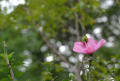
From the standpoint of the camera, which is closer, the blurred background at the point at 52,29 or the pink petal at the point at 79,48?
the pink petal at the point at 79,48

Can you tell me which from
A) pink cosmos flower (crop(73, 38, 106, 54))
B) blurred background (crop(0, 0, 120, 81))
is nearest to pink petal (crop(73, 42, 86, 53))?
pink cosmos flower (crop(73, 38, 106, 54))

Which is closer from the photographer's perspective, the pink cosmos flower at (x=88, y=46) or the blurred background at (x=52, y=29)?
the pink cosmos flower at (x=88, y=46)

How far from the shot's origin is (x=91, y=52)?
4.50 feet

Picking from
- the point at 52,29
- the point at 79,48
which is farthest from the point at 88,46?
the point at 52,29

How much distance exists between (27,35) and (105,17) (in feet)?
17.2

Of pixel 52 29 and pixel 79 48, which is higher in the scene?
pixel 52 29

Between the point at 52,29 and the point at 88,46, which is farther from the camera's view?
the point at 52,29

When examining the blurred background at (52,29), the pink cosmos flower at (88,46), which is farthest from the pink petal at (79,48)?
the blurred background at (52,29)

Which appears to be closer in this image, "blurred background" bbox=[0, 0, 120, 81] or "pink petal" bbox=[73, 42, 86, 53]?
"pink petal" bbox=[73, 42, 86, 53]

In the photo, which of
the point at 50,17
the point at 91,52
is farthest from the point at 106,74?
the point at 50,17

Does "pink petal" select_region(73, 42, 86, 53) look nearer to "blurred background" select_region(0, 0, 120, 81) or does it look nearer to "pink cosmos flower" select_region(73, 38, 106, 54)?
"pink cosmos flower" select_region(73, 38, 106, 54)

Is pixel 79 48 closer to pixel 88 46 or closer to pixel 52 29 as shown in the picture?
pixel 88 46

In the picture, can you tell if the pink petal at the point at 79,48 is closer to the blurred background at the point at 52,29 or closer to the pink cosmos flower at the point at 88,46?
the pink cosmos flower at the point at 88,46

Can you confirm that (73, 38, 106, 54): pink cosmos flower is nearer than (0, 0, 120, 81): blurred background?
Yes
